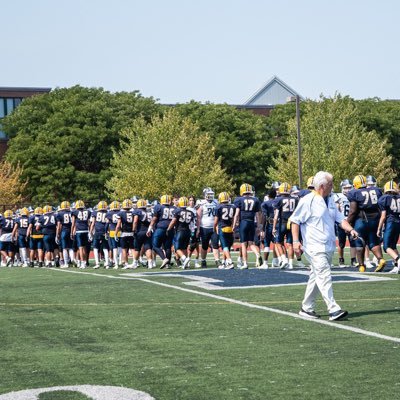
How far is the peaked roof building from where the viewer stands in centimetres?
14862

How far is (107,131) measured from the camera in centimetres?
7300

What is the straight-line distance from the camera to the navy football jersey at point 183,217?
85.2 ft

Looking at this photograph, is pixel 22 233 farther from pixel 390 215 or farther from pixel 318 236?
pixel 318 236

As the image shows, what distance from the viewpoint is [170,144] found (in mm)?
67062

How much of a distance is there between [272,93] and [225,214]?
12759 cm

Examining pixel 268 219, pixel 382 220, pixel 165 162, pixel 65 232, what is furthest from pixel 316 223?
pixel 165 162

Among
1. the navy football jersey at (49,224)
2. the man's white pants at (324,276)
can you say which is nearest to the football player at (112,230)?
the navy football jersey at (49,224)

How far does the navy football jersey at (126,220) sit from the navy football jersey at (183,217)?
9.02 feet

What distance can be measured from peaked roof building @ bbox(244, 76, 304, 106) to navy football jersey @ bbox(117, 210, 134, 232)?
121052mm

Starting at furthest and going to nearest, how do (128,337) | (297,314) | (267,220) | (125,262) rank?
(125,262) → (267,220) → (297,314) → (128,337)

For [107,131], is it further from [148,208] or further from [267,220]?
[267,220]

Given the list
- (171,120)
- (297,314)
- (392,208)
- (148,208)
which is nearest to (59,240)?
(148,208)

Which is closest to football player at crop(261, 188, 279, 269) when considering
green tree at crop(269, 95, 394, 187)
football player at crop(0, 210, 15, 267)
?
football player at crop(0, 210, 15, 267)

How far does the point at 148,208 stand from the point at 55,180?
4171 cm
